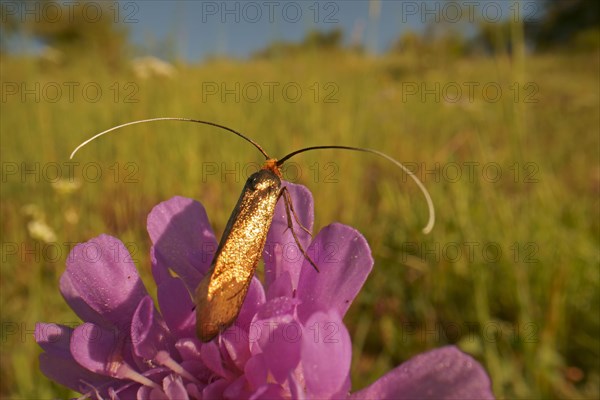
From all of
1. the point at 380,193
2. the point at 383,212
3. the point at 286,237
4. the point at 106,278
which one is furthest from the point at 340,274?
the point at 380,193

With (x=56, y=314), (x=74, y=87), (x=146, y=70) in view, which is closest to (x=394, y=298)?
(x=56, y=314)

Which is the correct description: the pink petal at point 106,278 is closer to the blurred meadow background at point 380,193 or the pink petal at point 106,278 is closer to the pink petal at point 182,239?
the pink petal at point 182,239

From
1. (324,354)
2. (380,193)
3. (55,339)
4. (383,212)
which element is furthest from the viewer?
(380,193)

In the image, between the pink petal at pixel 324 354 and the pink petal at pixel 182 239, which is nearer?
the pink petal at pixel 324 354

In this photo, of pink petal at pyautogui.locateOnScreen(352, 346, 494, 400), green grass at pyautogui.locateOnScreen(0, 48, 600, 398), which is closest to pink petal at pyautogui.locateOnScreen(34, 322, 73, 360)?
pink petal at pyautogui.locateOnScreen(352, 346, 494, 400)

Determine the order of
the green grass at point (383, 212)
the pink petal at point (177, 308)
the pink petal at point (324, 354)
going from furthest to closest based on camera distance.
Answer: the green grass at point (383, 212) < the pink petal at point (177, 308) < the pink petal at point (324, 354)

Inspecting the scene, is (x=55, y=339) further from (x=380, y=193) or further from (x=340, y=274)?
(x=380, y=193)

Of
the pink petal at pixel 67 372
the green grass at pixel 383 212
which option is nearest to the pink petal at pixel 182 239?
the pink petal at pixel 67 372

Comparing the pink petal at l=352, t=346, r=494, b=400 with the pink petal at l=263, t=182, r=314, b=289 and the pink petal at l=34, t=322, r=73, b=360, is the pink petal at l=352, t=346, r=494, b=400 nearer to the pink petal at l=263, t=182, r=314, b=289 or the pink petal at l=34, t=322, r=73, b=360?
the pink petal at l=263, t=182, r=314, b=289
